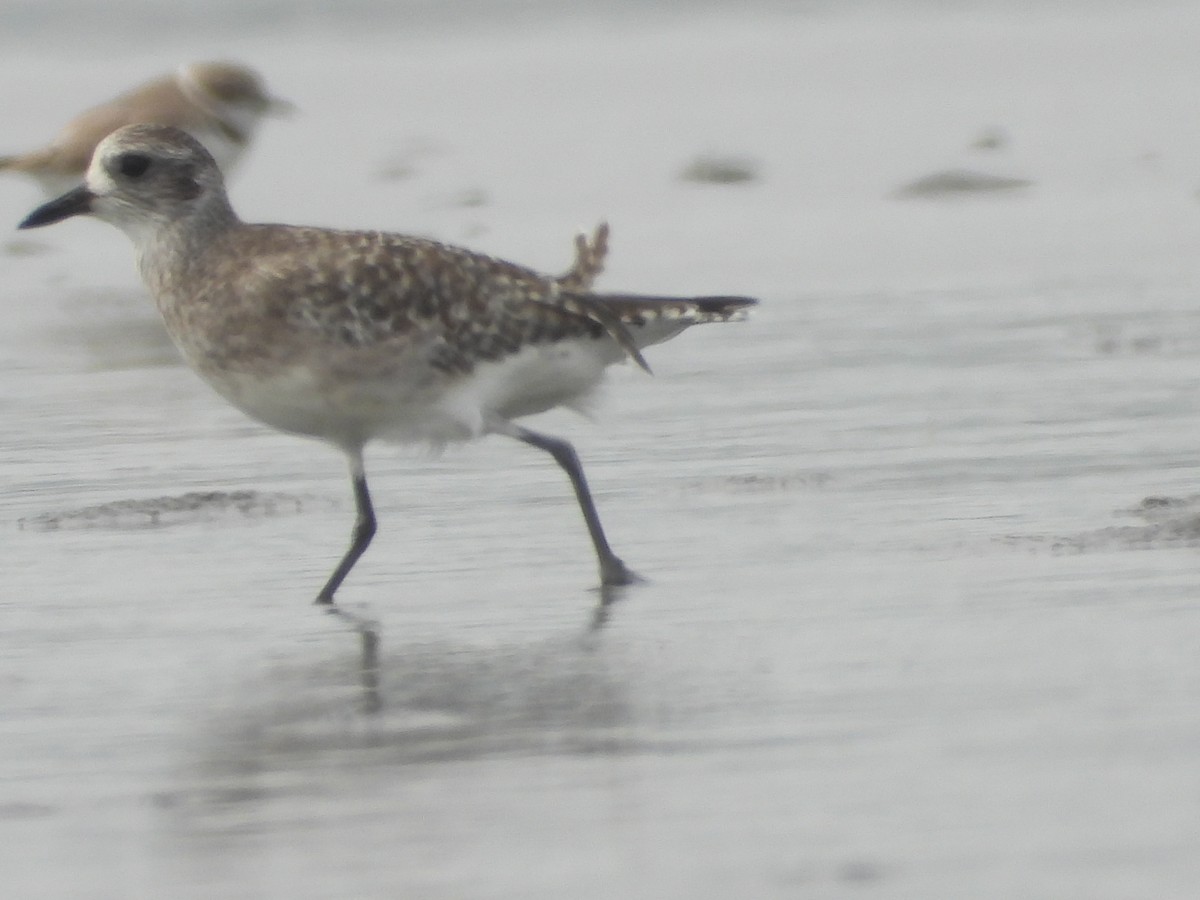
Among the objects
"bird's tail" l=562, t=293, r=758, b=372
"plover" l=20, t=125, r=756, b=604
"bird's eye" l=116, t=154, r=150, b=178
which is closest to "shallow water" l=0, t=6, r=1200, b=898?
"plover" l=20, t=125, r=756, b=604

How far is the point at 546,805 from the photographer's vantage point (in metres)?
4.30

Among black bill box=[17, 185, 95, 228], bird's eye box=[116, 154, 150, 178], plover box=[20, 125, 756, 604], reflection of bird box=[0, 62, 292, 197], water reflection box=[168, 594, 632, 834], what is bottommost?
water reflection box=[168, 594, 632, 834]

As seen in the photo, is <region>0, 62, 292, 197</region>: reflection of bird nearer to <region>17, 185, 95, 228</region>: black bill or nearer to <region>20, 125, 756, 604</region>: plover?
<region>17, 185, 95, 228</region>: black bill

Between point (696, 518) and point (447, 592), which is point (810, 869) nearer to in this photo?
point (447, 592)

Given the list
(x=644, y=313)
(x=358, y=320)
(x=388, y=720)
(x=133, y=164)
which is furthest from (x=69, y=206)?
(x=388, y=720)

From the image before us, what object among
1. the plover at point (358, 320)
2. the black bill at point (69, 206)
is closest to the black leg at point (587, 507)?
the plover at point (358, 320)

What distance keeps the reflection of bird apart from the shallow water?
0.54 m

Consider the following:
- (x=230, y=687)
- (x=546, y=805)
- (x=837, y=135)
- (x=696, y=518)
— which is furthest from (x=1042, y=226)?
(x=546, y=805)

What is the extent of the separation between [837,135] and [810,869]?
1413 cm

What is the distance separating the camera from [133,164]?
22.9 ft

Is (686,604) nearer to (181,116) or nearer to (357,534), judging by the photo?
(357,534)

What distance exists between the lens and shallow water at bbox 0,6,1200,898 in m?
4.09

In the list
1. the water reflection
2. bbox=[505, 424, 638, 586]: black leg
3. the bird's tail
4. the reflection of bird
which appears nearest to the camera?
the water reflection

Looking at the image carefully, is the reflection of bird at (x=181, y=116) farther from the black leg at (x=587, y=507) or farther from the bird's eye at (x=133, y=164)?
the black leg at (x=587, y=507)
